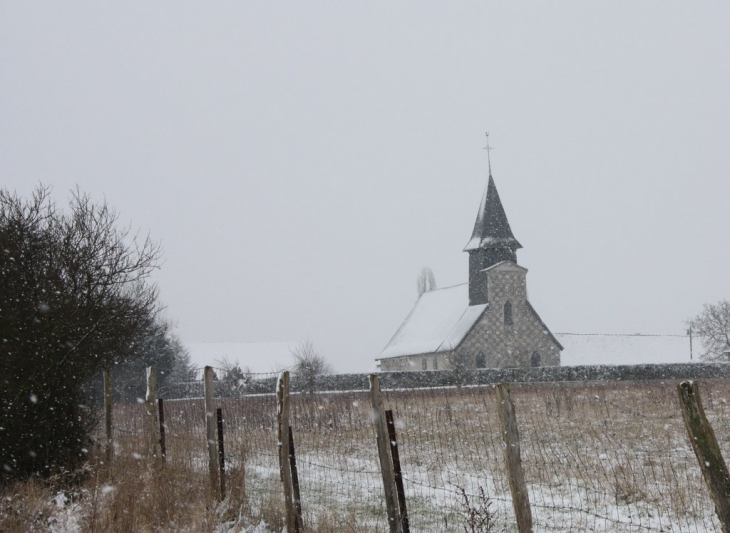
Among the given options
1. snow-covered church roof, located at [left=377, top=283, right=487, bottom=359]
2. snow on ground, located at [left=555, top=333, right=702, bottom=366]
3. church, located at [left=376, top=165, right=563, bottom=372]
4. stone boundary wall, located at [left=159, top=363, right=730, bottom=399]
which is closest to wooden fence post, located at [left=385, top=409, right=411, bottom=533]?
stone boundary wall, located at [left=159, top=363, right=730, bottom=399]

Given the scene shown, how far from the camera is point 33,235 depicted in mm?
13094

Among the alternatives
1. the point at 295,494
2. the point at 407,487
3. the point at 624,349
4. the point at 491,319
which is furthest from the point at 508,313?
the point at 295,494

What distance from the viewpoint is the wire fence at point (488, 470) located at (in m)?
8.04

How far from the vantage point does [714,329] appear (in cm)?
6156

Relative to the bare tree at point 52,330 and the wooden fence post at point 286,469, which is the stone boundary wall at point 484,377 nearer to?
the bare tree at point 52,330

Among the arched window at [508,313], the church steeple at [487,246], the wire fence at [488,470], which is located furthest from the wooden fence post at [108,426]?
the church steeple at [487,246]

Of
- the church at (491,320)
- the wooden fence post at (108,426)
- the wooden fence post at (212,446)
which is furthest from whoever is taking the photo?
the church at (491,320)

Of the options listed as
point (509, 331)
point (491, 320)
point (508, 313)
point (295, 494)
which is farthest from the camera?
point (508, 313)

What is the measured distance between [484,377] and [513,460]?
138 ft

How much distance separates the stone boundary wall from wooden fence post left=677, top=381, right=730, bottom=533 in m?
38.1

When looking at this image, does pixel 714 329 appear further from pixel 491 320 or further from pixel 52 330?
pixel 52 330

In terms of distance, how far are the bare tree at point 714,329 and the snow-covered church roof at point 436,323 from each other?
68.0 ft

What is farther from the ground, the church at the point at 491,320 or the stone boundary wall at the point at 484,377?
the church at the point at 491,320

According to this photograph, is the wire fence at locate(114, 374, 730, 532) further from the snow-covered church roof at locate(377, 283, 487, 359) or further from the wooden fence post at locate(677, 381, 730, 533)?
the snow-covered church roof at locate(377, 283, 487, 359)
